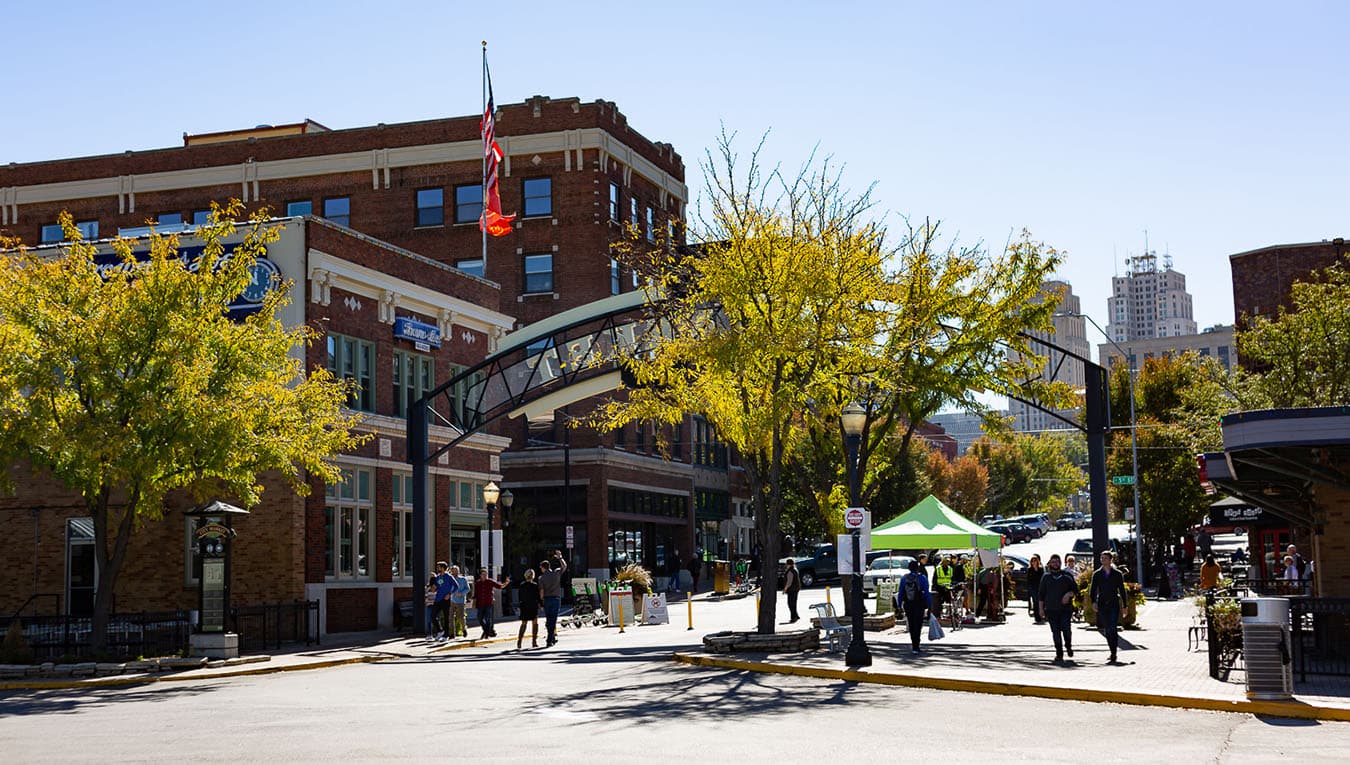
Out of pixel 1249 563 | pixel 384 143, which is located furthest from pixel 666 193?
pixel 1249 563

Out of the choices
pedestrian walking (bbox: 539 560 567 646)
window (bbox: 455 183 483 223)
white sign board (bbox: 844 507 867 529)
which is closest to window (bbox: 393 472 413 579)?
pedestrian walking (bbox: 539 560 567 646)

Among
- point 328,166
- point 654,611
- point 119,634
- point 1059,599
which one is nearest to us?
point 1059,599

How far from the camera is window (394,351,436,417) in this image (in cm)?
3684

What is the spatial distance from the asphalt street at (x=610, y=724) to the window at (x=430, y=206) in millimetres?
37925

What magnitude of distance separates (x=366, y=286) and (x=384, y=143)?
80.5ft

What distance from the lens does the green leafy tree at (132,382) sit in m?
23.5

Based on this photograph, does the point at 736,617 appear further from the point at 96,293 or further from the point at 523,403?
the point at 96,293

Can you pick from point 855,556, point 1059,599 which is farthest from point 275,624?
point 1059,599

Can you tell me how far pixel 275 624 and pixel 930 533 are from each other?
14943 mm

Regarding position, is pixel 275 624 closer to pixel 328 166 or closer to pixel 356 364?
pixel 356 364

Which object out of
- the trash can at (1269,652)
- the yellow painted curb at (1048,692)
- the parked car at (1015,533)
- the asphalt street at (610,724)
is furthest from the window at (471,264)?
the trash can at (1269,652)

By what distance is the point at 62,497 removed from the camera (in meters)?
32.2

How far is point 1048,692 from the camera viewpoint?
17.9 meters

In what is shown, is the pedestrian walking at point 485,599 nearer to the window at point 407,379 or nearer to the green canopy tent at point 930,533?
the window at point 407,379
